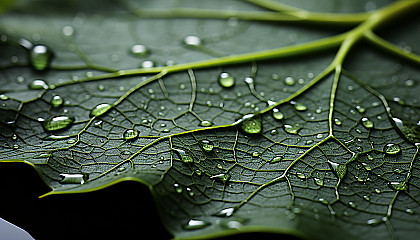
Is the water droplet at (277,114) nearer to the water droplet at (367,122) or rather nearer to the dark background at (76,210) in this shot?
the water droplet at (367,122)

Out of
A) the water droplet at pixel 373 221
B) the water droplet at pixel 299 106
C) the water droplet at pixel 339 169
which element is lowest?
the water droplet at pixel 373 221

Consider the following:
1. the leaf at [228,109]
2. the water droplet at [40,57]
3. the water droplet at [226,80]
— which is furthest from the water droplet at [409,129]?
the water droplet at [40,57]

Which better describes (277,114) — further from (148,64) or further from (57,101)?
(57,101)

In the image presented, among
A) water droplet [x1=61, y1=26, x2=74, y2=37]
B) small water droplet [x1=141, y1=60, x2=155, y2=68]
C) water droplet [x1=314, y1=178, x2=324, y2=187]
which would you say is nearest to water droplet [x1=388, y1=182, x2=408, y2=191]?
water droplet [x1=314, y1=178, x2=324, y2=187]

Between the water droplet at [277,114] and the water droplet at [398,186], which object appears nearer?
the water droplet at [398,186]

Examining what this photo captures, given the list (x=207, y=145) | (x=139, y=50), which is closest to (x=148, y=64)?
(x=139, y=50)

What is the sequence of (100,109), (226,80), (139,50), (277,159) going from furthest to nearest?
1. (139,50)
2. (226,80)
3. (100,109)
4. (277,159)

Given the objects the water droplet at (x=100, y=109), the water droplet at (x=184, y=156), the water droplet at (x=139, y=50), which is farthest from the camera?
the water droplet at (x=139, y=50)
